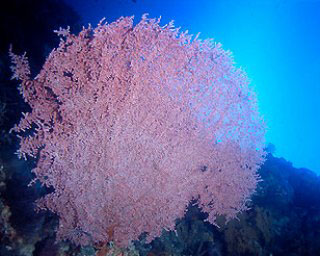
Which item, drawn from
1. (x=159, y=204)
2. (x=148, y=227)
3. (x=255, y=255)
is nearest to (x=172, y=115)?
(x=159, y=204)

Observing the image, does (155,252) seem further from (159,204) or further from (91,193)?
(91,193)

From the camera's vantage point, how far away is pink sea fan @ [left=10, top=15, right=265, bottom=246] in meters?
3.57

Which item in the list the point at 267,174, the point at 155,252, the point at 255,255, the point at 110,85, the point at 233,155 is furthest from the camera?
the point at 267,174

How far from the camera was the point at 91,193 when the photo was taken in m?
3.75

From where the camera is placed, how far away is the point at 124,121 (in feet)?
11.9

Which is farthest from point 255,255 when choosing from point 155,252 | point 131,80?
point 131,80

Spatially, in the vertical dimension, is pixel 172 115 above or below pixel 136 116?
above

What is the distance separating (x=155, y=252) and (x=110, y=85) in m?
3.92

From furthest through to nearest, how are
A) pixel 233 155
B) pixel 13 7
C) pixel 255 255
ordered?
pixel 13 7
pixel 255 255
pixel 233 155

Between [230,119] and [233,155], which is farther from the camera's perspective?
[233,155]

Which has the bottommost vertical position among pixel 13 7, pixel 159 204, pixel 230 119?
pixel 159 204

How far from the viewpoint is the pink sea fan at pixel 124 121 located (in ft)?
11.7

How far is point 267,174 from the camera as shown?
47.1ft

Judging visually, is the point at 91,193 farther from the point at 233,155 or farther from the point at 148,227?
the point at 233,155
